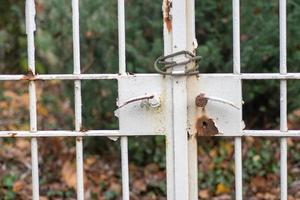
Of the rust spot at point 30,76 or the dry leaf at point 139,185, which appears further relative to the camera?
the dry leaf at point 139,185

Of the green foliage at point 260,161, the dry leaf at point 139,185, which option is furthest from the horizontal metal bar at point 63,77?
the green foliage at point 260,161

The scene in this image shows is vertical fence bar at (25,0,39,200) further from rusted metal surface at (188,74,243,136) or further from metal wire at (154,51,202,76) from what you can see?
rusted metal surface at (188,74,243,136)

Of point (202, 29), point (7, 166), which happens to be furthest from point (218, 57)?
point (7, 166)

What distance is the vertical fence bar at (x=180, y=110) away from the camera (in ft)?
8.79

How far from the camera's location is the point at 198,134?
2.72 meters

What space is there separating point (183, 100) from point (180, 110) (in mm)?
38

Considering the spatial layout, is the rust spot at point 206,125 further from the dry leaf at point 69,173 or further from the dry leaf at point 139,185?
the dry leaf at point 69,173

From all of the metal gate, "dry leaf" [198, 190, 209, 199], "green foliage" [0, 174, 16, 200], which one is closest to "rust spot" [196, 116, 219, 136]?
the metal gate

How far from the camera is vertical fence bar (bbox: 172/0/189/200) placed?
8.79ft

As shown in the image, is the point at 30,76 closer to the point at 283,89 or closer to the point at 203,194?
the point at 283,89

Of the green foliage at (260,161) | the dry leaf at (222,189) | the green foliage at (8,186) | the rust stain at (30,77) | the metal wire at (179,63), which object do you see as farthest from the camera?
the green foliage at (260,161)

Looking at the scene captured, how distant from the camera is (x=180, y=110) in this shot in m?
2.70

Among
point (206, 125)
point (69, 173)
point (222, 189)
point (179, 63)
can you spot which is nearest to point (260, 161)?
point (222, 189)

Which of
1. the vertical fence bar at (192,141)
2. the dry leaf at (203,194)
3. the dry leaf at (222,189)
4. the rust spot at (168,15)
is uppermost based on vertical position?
the rust spot at (168,15)
